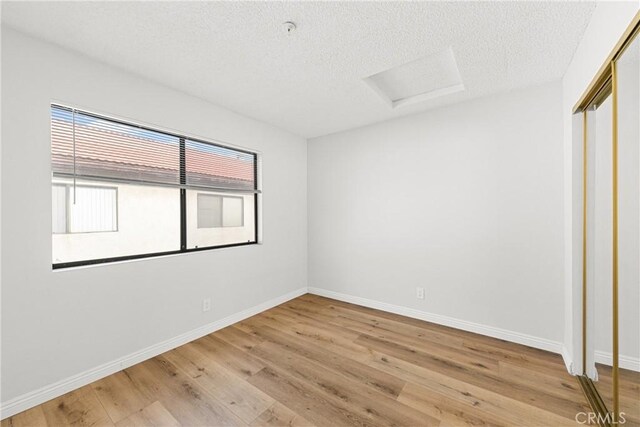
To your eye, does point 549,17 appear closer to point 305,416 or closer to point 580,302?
point 580,302

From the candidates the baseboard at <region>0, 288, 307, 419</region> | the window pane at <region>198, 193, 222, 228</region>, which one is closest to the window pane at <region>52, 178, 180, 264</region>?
the window pane at <region>198, 193, 222, 228</region>

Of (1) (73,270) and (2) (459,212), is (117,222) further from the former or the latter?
→ (2) (459,212)

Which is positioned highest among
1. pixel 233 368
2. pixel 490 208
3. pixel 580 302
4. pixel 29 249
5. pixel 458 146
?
pixel 458 146

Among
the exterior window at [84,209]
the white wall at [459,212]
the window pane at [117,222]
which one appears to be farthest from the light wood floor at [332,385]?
the exterior window at [84,209]

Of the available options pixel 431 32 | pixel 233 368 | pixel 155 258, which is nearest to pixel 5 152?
pixel 155 258

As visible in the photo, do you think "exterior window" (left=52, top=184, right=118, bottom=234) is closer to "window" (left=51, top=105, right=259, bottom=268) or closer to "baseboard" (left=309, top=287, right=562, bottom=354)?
"window" (left=51, top=105, right=259, bottom=268)

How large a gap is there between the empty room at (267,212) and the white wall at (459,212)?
2cm

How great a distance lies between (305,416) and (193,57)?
8.86ft

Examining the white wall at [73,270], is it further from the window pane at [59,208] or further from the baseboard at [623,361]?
the baseboard at [623,361]

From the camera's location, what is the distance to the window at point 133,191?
1.97m

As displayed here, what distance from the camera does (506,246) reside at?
2596 millimetres

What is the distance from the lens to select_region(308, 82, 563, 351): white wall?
2426 mm

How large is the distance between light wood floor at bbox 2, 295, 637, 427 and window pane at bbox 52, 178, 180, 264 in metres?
1.00
